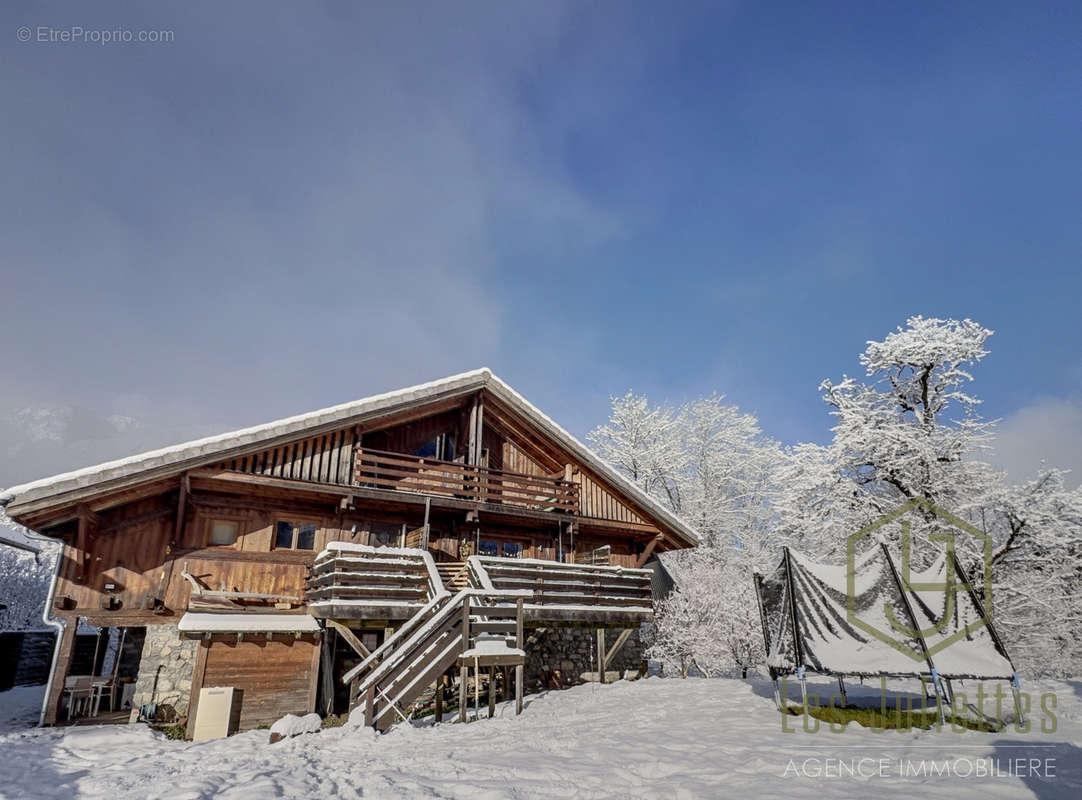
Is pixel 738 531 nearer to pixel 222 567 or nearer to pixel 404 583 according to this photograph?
pixel 404 583

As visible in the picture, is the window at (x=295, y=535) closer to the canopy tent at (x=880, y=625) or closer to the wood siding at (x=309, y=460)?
the wood siding at (x=309, y=460)

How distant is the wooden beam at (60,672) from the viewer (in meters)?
12.1

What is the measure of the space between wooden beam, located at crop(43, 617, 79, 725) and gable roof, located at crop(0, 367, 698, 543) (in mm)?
3031

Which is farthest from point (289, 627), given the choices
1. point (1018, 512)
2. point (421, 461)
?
point (1018, 512)

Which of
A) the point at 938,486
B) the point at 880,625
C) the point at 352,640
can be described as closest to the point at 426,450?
the point at 352,640

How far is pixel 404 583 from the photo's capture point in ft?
44.4

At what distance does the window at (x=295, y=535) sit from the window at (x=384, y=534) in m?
1.44

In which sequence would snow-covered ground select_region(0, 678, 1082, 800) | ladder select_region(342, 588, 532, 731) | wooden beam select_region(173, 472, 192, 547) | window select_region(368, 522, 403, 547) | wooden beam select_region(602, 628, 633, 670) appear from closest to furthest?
snow-covered ground select_region(0, 678, 1082, 800), ladder select_region(342, 588, 532, 731), wooden beam select_region(173, 472, 192, 547), window select_region(368, 522, 403, 547), wooden beam select_region(602, 628, 633, 670)

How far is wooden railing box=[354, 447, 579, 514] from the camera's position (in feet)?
52.6

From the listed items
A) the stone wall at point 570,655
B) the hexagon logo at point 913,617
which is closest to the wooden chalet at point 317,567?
the stone wall at point 570,655

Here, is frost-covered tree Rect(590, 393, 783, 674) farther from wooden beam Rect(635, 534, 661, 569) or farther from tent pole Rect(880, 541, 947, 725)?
tent pole Rect(880, 541, 947, 725)

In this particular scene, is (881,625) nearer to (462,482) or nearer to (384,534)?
(462,482)

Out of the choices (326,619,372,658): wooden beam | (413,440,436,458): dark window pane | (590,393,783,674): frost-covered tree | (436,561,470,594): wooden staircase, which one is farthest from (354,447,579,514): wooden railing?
(590,393,783,674): frost-covered tree

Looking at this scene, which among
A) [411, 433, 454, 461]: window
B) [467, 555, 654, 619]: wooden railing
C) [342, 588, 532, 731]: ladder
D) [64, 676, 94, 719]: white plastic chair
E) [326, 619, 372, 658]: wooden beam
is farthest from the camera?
[411, 433, 454, 461]: window
